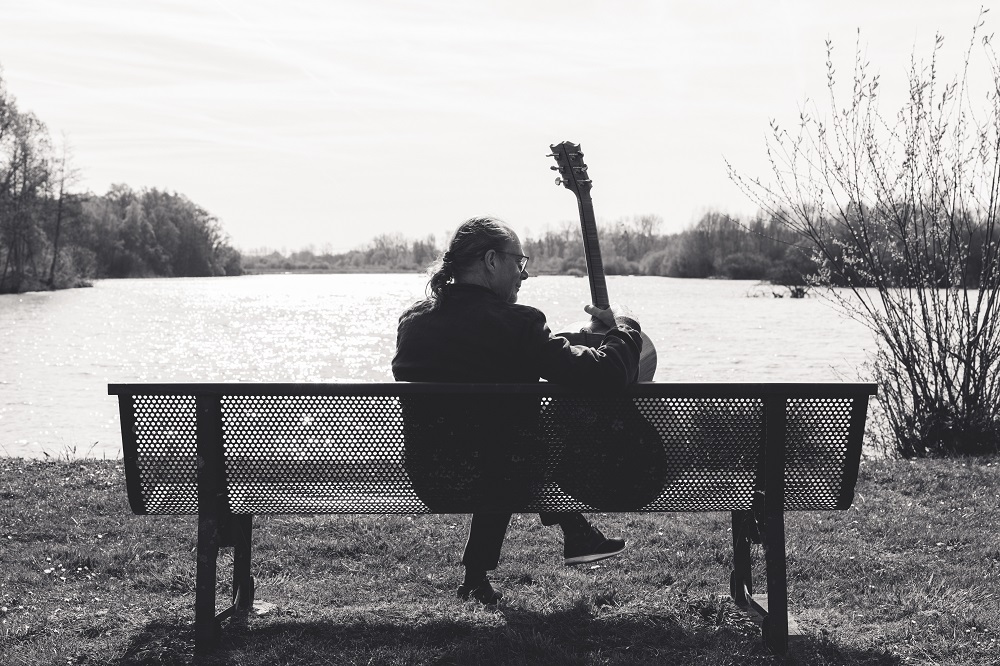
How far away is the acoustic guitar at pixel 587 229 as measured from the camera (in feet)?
12.5

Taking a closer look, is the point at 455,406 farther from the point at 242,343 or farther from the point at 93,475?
the point at 242,343

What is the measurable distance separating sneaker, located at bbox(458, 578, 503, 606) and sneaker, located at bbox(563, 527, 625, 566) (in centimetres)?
34

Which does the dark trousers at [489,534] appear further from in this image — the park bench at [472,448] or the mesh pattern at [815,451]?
the mesh pattern at [815,451]

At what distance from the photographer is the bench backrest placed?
10.5ft

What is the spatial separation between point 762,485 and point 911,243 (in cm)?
575

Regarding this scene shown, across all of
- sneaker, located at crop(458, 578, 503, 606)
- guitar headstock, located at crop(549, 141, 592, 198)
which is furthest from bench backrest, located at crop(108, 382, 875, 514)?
guitar headstock, located at crop(549, 141, 592, 198)

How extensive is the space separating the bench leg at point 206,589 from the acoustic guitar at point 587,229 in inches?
58.7

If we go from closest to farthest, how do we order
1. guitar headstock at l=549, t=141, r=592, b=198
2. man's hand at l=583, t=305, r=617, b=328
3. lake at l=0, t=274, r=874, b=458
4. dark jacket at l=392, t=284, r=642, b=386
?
dark jacket at l=392, t=284, r=642, b=386, man's hand at l=583, t=305, r=617, b=328, guitar headstock at l=549, t=141, r=592, b=198, lake at l=0, t=274, r=874, b=458

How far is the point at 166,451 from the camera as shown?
3307 millimetres

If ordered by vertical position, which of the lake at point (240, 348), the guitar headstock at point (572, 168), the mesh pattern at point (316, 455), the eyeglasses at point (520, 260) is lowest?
the lake at point (240, 348)

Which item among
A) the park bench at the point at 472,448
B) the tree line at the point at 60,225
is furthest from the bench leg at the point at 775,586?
the tree line at the point at 60,225

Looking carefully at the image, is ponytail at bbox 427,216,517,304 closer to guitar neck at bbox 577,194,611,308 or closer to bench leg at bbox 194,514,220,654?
guitar neck at bbox 577,194,611,308

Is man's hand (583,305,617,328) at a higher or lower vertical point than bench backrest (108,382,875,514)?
higher

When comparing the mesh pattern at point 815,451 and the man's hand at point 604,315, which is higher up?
the man's hand at point 604,315
